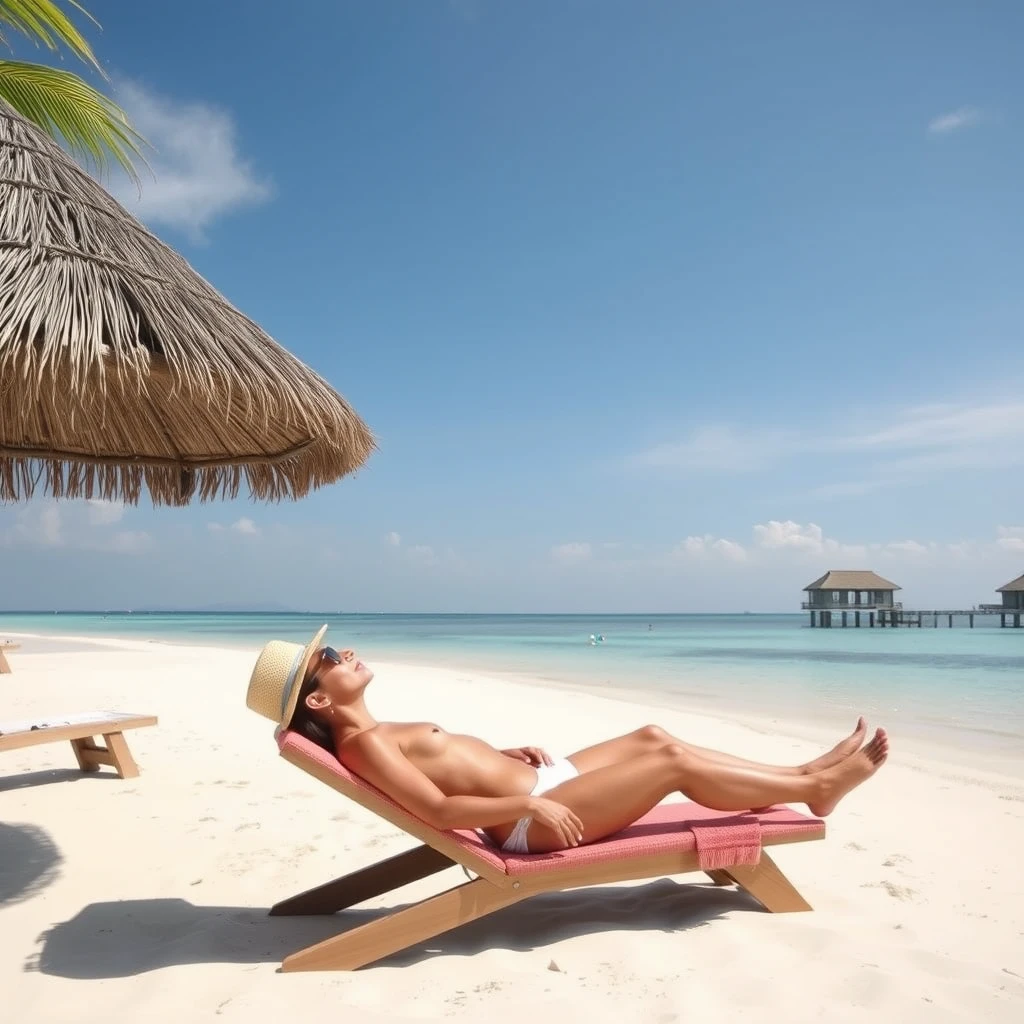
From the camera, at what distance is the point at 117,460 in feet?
14.0

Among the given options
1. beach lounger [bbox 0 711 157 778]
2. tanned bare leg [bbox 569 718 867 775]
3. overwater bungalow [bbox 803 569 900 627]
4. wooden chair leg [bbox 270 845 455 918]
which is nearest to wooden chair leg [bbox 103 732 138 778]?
beach lounger [bbox 0 711 157 778]

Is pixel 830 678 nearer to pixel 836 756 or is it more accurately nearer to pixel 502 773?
pixel 836 756

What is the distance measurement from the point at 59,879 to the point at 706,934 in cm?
243

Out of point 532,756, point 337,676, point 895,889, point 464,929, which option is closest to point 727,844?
point 532,756

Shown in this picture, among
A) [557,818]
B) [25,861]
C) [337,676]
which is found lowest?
[25,861]

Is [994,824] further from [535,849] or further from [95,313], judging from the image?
[95,313]

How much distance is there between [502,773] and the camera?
275 cm

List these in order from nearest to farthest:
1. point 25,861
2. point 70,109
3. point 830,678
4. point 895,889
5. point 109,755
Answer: point 895,889, point 25,861, point 109,755, point 70,109, point 830,678

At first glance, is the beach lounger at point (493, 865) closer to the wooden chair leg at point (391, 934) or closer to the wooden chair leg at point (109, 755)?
the wooden chair leg at point (391, 934)

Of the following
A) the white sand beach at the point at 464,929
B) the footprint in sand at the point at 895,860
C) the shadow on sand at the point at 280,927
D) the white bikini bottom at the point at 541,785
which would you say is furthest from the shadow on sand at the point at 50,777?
the footprint in sand at the point at 895,860

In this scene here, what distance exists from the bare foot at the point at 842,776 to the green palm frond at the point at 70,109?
6.43 meters

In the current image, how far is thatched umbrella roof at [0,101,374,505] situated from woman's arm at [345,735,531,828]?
4.29 feet

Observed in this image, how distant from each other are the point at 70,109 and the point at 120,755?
4.89 metres

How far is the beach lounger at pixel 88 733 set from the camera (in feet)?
14.1
